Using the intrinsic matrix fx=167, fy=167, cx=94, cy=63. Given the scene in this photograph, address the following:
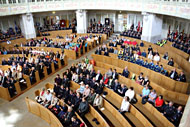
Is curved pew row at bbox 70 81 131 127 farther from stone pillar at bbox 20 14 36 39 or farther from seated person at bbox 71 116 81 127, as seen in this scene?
stone pillar at bbox 20 14 36 39

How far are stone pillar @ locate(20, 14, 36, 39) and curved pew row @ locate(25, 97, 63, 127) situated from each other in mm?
12679

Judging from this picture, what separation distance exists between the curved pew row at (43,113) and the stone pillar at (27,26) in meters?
12.7

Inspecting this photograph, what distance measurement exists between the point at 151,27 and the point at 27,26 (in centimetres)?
1320

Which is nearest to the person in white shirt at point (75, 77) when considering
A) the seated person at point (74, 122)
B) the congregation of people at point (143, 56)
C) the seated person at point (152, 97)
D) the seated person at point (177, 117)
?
the seated person at point (74, 122)

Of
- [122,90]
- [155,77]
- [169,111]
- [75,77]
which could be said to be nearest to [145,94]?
[122,90]

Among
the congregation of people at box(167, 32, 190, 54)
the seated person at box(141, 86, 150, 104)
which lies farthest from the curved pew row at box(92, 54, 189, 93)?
the congregation of people at box(167, 32, 190, 54)

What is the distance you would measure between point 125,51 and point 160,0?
523 centimetres

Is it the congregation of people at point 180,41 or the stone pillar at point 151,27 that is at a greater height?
the stone pillar at point 151,27

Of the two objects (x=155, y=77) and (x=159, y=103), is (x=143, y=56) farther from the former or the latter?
(x=159, y=103)

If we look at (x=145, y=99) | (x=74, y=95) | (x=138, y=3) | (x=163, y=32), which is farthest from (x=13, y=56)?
(x=163, y=32)

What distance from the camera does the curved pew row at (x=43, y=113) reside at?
22.6 ft

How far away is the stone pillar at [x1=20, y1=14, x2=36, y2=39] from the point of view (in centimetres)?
1839

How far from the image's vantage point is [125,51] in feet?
41.4

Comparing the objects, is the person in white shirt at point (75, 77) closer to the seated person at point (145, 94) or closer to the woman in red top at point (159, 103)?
the seated person at point (145, 94)
